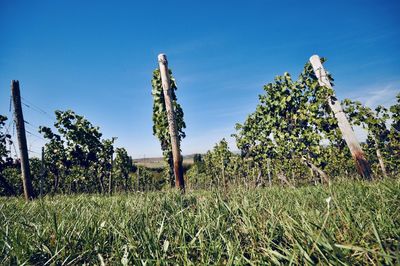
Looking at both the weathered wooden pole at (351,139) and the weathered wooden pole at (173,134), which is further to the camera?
the weathered wooden pole at (173,134)

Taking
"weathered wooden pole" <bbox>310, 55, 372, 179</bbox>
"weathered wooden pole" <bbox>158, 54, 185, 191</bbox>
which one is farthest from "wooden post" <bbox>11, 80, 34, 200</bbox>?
"weathered wooden pole" <bbox>310, 55, 372, 179</bbox>

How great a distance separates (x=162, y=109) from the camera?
38.1ft

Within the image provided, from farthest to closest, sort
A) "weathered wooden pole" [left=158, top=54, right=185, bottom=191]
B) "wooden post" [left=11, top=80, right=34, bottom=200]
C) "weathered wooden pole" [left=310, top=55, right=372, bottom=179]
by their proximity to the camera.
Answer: "wooden post" [left=11, top=80, right=34, bottom=200]
"weathered wooden pole" [left=158, top=54, right=185, bottom=191]
"weathered wooden pole" [left=310, top=55, right=372, bottom=179]

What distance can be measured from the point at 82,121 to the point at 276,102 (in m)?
14.3

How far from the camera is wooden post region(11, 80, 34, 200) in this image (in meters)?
8.32

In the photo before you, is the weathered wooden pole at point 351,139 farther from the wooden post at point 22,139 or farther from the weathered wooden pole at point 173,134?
the wooden post at point 22,139

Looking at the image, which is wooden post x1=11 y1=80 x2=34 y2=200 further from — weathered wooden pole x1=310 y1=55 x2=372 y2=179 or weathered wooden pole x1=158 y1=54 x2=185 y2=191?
weathered wooden pole x1=310 y1=55 x2=372 y2=179

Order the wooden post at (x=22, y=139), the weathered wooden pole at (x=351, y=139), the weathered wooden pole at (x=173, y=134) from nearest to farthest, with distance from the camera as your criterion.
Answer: the weathered wooden pole at (x=351, y=139) → the weathered wooden pole at (x=173, y=134) → the wooden post at (x=22, y=139)

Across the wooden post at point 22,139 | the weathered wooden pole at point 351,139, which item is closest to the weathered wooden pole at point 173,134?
the weathered wooden pole at point 351,139

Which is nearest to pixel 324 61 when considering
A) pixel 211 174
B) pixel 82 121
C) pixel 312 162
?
pixel 312 162

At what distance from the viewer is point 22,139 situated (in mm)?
8781

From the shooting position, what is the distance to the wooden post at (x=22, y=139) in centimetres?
832

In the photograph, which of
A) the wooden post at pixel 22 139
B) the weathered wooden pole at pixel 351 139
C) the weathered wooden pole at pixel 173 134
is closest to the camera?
the weathered wooden pole at pixel 351 139

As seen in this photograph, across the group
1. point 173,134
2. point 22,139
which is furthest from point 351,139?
point 22,139
